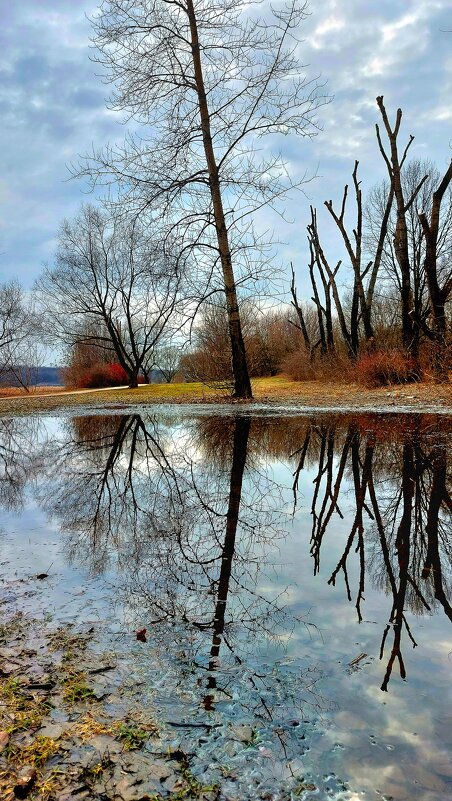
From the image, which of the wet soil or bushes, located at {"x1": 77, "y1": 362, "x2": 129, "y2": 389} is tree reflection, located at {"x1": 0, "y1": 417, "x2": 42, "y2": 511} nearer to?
the wet soil

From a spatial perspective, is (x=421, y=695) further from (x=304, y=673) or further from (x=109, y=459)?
(x=109, y=459)

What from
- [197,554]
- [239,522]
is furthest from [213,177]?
[197,554]

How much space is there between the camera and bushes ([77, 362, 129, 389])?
36.0 meters

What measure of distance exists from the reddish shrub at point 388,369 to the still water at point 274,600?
8.76 metres

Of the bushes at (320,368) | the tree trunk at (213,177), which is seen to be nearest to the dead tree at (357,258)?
the bushes at (320,368)

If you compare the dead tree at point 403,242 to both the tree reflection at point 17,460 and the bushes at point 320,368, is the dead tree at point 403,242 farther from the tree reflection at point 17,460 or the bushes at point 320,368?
the tree reflection at point 17,460

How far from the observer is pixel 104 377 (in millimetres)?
36312

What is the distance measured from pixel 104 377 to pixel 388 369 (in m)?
26.0

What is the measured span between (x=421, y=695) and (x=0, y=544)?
2.44 m

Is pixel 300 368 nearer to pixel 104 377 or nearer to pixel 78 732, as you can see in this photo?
pixel 104 377

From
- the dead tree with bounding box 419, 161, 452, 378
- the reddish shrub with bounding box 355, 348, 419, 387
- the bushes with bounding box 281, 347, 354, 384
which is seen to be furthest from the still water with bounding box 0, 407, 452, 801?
the bushes with bounding box 281, 347, 354, 384

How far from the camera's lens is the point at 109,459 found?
5.84m

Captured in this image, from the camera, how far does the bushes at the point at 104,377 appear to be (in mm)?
36031

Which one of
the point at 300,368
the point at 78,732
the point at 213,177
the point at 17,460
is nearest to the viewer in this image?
the point at 78,732
